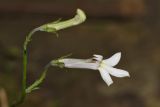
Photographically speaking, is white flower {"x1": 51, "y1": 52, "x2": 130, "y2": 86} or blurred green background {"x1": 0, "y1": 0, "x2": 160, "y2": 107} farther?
blurred green background {"x1": 0, "y1": 0, "x2": 160, "y2": 107}

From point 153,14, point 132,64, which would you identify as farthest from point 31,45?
point 153,14

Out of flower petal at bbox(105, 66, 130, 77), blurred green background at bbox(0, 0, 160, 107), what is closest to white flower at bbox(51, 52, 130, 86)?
flower petal at bbox(105, 66, 130, 77)

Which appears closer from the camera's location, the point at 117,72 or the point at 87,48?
the point at 117,72

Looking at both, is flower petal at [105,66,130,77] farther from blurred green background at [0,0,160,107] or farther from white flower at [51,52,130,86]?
blurred green background at [0,0,160,107]

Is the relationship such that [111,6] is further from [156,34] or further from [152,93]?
[152,93]

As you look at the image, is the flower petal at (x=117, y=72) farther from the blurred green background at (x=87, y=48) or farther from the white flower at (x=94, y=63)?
the blurred green background at (x=87, y=48)

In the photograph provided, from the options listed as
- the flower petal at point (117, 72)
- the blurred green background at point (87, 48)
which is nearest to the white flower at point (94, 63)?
the flower petal at point (117, 72)

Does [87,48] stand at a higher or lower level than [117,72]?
lower

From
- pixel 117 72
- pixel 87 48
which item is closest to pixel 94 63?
pixel 117 72

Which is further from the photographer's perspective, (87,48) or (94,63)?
(87,48)

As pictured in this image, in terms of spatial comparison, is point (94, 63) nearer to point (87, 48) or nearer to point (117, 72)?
point (117, 72)
